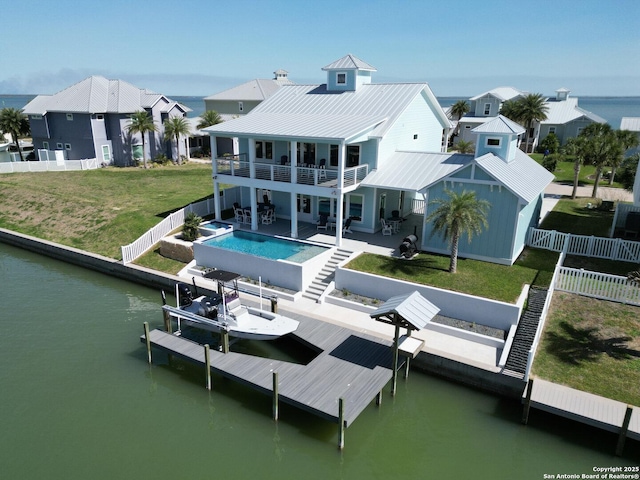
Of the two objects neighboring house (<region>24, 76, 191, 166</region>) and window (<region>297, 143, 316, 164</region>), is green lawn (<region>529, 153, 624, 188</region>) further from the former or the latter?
neighboring house (<region>24, 76, 191, 166</region>)

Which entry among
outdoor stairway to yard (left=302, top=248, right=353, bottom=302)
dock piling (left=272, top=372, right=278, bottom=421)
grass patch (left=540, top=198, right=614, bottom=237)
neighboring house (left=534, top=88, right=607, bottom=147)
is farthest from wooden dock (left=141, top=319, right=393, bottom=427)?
neighboring house (left=534, top=88, right=607, bottom=147)

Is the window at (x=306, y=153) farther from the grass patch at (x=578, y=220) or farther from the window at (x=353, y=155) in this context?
the grass patch at (x=578, y=220)

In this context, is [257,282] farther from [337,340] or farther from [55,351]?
[55,351]

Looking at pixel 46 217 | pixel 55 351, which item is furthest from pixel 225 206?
pixel 55 351

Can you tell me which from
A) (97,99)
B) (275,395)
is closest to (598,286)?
(275,395)

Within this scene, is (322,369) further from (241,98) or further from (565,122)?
(565,122)

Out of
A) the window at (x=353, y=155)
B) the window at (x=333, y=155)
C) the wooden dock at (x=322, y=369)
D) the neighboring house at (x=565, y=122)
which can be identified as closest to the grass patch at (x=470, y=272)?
the wooden dock at (x=322, y=369)
